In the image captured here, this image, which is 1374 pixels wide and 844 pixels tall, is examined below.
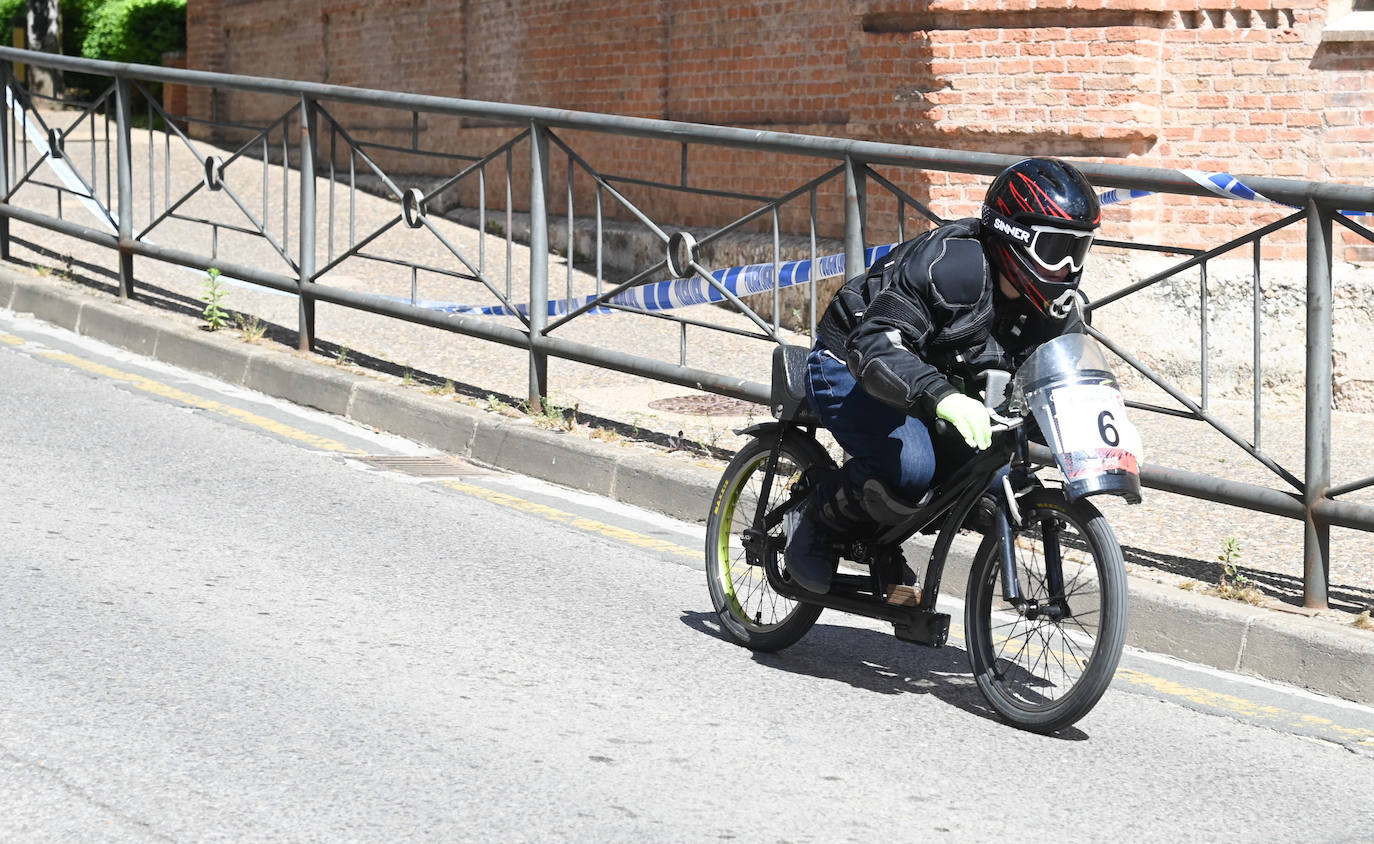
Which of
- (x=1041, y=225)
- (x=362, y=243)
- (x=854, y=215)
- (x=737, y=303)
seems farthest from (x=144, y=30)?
(x=1041, y=225)

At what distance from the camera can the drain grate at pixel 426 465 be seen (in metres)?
8.16

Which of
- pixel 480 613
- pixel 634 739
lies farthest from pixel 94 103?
pixel 634 739

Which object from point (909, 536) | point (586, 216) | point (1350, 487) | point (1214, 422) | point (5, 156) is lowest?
point (909, 536)

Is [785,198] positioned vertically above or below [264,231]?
above

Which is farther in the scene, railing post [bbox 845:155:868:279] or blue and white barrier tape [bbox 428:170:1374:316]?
blue and white barrier tape [bbox 428:170:1374:316]

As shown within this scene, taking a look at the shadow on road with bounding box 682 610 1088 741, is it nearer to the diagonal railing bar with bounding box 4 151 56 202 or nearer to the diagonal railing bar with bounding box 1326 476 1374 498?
the diagonal railing bar with bounding box 1326 476 1374 498

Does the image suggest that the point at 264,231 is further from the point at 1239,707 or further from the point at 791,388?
the point at 1239,707

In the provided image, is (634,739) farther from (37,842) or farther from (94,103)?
(94,103)

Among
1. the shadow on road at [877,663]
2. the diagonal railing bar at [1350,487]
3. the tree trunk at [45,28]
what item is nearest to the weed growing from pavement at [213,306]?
the shadow on road at [877,663]

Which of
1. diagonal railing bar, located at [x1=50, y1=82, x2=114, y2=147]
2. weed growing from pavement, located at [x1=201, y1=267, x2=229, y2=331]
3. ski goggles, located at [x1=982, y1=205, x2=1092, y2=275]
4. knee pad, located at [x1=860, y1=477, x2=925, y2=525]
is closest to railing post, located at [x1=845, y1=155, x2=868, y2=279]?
knee pad, located at [x1=860, y1=477, x2=925, y2=525]

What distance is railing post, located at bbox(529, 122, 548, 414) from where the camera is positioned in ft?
28.0

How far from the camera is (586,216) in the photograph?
48.3 ft

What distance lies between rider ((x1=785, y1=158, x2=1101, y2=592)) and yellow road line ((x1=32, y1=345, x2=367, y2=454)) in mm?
3666

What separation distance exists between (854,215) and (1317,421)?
6.90ft
